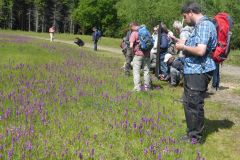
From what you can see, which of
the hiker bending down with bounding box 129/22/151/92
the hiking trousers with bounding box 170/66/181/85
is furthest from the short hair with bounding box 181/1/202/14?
the hiking trousers with bounding box 170/66/181/85

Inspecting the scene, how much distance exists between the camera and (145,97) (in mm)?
11445

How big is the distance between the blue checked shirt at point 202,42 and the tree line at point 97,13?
27502mm

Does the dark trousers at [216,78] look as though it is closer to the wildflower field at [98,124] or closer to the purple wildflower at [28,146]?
the wildflower field at [98,124]

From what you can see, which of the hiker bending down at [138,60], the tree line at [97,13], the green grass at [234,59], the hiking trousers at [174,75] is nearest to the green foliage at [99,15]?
the tree line at [97,13]

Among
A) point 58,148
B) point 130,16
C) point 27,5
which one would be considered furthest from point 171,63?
point 27,5

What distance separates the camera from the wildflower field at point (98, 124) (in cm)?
639

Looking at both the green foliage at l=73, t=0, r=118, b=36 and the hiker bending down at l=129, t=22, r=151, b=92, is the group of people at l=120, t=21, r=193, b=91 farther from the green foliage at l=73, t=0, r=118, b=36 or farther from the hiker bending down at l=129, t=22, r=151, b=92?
the green foliage at l=73, t=0, r=118, b=36

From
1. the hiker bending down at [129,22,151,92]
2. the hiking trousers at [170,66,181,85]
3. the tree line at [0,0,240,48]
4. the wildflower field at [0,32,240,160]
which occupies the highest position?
the tree line at [0,0,240,48]

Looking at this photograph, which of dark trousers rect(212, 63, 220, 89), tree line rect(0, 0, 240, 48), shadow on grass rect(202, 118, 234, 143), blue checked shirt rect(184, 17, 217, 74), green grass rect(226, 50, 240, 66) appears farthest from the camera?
tree line rect(0, 0, 240, 48)

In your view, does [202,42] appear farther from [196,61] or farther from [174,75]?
[174,75]

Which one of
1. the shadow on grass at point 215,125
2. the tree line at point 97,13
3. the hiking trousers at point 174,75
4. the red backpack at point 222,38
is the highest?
the tree line at point 97,13

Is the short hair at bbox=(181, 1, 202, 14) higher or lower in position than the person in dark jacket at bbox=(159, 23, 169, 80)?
higher

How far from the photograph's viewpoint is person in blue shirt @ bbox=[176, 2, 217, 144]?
6770 millimetres

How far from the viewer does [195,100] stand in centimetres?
706
